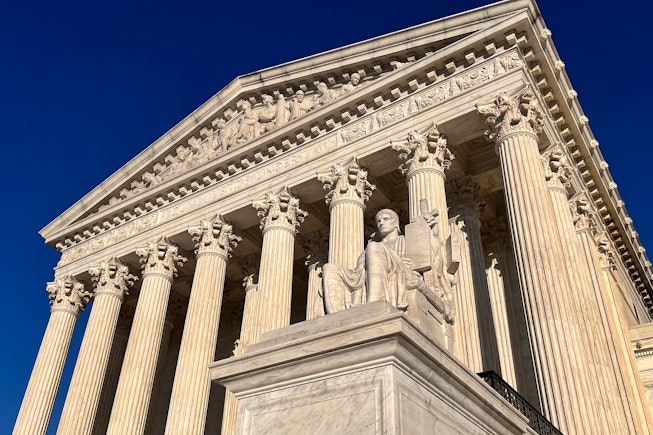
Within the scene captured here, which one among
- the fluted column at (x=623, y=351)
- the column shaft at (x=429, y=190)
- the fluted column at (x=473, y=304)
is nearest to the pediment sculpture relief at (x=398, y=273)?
the fluted column at (x=473, y=304)

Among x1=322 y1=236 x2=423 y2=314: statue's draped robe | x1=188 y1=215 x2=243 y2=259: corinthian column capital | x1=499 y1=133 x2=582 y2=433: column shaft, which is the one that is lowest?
x1=322 y1=236 x2=423 y2=314: statue's draped robe

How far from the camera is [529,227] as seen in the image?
50.6ft

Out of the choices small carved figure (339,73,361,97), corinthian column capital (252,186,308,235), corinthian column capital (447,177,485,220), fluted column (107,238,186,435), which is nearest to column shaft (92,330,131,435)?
fluted column (107,238,186,435)

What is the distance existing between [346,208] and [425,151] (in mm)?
3182

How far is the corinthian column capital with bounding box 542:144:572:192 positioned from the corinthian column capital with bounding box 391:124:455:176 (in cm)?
320

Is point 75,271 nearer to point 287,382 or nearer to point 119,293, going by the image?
point 119,293

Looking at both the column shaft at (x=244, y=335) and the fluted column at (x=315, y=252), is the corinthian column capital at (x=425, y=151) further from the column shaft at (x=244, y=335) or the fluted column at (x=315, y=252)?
the column shaft at (x=244, y=335)

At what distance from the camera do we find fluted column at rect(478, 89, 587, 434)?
1316 centimetres

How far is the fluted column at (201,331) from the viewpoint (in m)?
19.8

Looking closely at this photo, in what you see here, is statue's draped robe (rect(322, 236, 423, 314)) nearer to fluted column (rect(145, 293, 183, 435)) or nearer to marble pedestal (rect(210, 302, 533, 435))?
marble pedestal (rect(210, 302, 533, 435))

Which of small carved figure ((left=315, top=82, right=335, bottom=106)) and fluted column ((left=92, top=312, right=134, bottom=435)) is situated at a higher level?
small carved figure ((left=315, top=82, right=335, bottom=106))

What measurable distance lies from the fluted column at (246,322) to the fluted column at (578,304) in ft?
32.9

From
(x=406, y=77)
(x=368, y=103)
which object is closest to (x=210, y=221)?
(x=368, y=103)

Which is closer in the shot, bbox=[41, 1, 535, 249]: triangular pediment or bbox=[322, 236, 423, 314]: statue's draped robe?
bbox=[322, 236, 423, 314]: statue's draped robe
